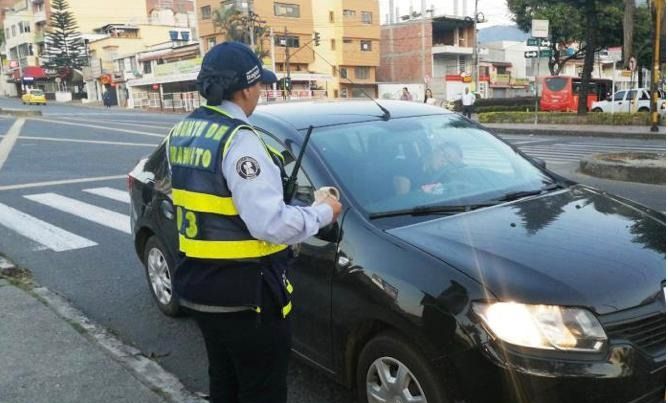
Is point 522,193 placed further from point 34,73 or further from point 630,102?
point 34,73

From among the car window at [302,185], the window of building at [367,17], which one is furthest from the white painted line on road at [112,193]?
the window of building at [367,17]

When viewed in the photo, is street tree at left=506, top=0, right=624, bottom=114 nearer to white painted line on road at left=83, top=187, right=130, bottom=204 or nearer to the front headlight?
white painted line on road at left=83, top=187, right=130, bottom=204

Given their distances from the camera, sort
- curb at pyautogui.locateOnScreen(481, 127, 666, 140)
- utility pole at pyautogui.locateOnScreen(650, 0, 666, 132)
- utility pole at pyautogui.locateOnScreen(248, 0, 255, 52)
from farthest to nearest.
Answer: utility pole at pyautogui.locateOnScreen(248, 0, 255, 52) → curb at pyautogui.locateOnScreen(481, 127, 666, 140) → utility pole at pyautogui.locateOnScreen(650, 0, 666, 132)

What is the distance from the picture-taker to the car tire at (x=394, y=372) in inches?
95.3

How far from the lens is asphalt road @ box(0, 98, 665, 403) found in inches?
159

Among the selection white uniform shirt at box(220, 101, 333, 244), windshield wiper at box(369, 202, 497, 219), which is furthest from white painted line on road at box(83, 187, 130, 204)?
white uniform shirt at box(220, 101, 333, 244)

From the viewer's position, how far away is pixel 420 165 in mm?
3482

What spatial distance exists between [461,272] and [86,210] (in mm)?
7559

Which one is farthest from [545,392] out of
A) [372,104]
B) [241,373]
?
[372,104]

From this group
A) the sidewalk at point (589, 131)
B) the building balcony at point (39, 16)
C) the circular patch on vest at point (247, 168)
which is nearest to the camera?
the circular patch on vest at point (247, 168)

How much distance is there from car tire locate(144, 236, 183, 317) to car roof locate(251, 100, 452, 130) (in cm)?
137

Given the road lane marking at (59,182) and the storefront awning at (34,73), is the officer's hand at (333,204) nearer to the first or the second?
the road lane marking at (59,182)

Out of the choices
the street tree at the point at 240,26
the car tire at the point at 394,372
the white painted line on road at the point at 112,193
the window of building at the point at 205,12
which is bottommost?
the white painted line on road at the point at 112,193

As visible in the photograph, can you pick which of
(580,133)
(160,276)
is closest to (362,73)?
(580,133)
